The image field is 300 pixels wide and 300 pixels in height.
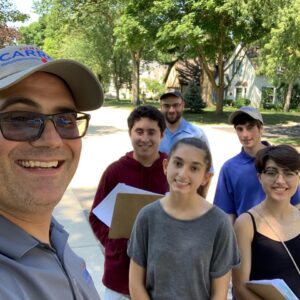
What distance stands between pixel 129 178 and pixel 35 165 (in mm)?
1541

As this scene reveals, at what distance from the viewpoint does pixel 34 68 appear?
1.22m

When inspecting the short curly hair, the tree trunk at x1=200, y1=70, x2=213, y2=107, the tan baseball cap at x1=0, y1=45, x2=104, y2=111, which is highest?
the tan baseball cap at x1=0, y1=45, x2=104, y2=111

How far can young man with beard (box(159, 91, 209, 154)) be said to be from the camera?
3.94m

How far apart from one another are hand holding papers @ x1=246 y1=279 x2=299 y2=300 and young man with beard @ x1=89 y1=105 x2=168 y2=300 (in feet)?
3.12

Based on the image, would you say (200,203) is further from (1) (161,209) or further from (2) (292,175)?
(2) (292,175)

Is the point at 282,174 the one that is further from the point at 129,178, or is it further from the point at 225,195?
the point at 129,178

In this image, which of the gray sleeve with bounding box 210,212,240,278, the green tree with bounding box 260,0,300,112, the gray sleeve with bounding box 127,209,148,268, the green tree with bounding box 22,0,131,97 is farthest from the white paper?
the green tree with bounding box 22,0,131,97

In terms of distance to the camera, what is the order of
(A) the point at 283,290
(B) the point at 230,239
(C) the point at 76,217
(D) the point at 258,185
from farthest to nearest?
(C) the point at 76,217
(D) the point at 258,185
(B) the point at 230,239
(A) the point at 283,290

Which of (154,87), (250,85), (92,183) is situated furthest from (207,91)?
(92,183)

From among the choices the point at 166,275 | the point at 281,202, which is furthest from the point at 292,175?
the point at 166,275

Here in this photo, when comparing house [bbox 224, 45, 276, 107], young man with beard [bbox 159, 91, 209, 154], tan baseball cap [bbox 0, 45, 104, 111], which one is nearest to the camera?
tan baseball cap [bbox 0, 45, 104, 111]

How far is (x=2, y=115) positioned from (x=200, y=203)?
1.30 metres

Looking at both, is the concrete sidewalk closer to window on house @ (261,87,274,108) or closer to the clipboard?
the clipboard

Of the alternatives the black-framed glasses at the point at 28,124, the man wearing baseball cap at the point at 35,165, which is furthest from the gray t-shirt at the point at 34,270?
the black-framed glasses at the point at 28,124
